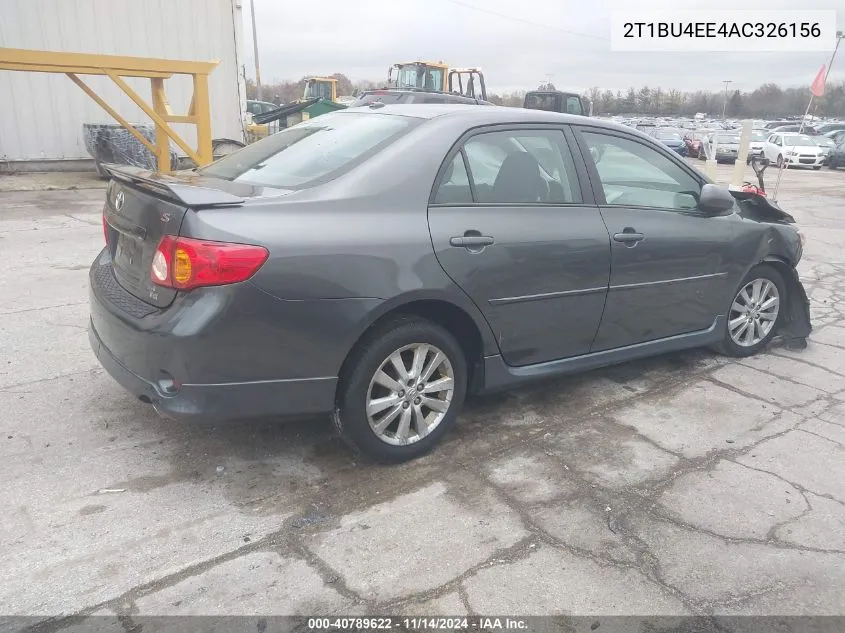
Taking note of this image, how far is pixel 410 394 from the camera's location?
10.6 ft

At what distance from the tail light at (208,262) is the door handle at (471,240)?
92cm

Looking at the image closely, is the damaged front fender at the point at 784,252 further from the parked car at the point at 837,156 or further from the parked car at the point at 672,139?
the parked car at the point at 837,156

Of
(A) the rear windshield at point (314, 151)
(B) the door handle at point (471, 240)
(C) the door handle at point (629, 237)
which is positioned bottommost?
(C) the door handle at point (629, 237)

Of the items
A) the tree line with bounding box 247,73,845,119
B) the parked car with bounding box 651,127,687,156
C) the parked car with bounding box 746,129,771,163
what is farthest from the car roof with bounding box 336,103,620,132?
the tree line with bounding box 247,73,845,119

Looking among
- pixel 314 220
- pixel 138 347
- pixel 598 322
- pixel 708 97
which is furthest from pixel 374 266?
pixel 708 97

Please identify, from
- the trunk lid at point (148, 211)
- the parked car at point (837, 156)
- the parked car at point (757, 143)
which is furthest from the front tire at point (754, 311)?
the parked car at point (837, 156)

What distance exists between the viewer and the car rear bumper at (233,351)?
2.70 metres

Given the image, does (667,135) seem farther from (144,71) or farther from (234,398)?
(234,398)

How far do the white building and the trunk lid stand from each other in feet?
41.4

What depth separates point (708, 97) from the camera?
9356 centimetres

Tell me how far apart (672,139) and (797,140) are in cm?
506

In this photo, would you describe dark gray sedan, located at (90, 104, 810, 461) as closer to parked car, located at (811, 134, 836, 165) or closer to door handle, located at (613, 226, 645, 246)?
door handle, located at (613, 226, 645, 246)

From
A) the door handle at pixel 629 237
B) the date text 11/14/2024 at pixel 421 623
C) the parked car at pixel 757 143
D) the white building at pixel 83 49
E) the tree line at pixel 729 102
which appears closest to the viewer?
the date text 11/14/2024 at pixel 421 623

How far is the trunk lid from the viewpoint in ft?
9.11
